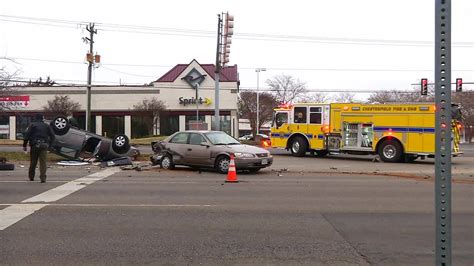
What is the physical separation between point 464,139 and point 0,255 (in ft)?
210

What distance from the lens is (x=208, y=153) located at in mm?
15633

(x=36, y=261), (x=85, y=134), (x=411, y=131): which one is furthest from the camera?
(x=411, y=131)

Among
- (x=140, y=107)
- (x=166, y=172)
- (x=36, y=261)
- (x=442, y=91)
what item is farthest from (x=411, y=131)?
(x=140, y=107)

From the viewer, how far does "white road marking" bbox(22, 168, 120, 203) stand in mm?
9758

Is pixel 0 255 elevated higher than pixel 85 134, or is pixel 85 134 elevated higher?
pixel 85 134

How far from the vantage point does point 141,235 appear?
21.8 ft

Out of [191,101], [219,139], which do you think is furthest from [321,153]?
[191,101]

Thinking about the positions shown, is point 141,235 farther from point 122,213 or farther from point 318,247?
point 318,247

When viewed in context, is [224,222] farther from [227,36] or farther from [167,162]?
[227,36]

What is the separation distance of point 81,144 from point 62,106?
120ft

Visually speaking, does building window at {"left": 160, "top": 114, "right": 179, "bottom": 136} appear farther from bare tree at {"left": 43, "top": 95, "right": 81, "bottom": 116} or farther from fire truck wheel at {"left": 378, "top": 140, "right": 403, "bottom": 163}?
fire truck wheel at {"left": 378, "top": 140, "right": 403, "bottom": 163}

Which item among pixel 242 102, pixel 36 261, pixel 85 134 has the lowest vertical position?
pixel 36 261

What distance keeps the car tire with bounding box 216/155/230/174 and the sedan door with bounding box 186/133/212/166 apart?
1.26 ft

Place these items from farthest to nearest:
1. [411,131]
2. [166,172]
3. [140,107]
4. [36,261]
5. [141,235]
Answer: [140,107], [411,131], [166,172], [141,235], [36,261]
